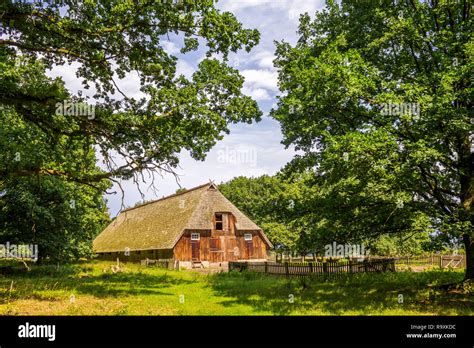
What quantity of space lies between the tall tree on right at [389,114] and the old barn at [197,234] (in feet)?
82.6

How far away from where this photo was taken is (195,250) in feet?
129

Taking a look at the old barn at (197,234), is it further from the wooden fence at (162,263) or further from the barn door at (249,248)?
the wooden fence at (162,263)

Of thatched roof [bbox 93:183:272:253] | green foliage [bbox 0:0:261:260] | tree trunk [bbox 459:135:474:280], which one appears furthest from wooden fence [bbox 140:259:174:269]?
tree trunk [bbox 459:135:474:280]

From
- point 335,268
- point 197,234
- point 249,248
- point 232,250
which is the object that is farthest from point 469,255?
point 249,248

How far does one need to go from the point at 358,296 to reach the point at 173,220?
30.3 metres

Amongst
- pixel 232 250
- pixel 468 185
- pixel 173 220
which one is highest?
pixel 468 185

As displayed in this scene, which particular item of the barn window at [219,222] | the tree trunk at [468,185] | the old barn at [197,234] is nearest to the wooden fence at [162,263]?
the old barn at [197,234]

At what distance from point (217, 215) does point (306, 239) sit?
2833 cm

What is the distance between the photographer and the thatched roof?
39.9 m

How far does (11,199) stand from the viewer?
23922 millimetres

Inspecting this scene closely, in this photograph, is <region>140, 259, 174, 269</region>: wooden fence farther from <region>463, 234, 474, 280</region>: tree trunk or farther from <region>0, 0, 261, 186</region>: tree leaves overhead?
<region>463, 234, 474, 280</region>: tree trunk

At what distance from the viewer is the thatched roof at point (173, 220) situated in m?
39.9

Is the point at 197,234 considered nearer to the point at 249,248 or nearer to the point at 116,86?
the point at 249,248
